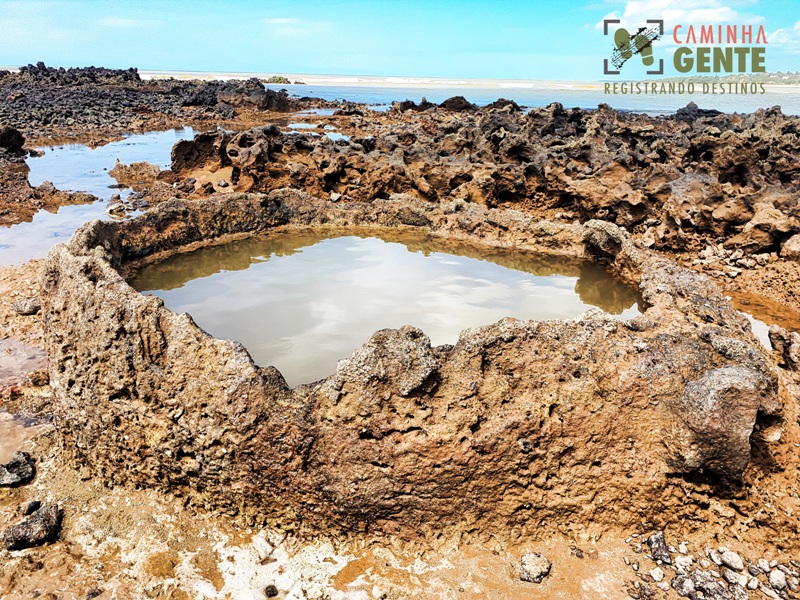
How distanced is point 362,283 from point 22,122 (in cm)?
2656

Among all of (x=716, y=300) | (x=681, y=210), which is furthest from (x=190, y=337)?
(x=681, y=210)

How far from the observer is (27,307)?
6.32 m

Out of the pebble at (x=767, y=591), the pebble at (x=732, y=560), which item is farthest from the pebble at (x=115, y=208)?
the pebble at (x=767, y=591)

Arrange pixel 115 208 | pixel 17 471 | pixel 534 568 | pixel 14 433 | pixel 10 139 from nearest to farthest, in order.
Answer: pixel 534 568
pixel 17 471
pixel 14 433
pixel 115 208
pixel 10 139

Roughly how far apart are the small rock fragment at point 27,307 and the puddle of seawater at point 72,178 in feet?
7.63

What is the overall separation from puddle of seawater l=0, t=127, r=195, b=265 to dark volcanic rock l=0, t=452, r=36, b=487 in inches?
219

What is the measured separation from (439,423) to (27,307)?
5515 mm

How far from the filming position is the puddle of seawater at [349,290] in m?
5.22

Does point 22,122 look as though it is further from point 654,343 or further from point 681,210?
point 654,343

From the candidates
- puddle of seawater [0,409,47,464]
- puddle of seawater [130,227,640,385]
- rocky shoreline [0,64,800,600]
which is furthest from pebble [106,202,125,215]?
rocky shoreline [0,64,800,600]

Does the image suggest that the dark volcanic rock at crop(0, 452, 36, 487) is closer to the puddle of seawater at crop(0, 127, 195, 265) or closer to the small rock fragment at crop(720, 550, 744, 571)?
the small rock fragment at crop(720, 550, 744, 571)

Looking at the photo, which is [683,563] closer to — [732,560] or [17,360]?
[732,560]

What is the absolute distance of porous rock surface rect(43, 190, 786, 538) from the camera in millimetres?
3271

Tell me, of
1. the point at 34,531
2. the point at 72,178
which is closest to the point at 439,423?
the point at 34,531
